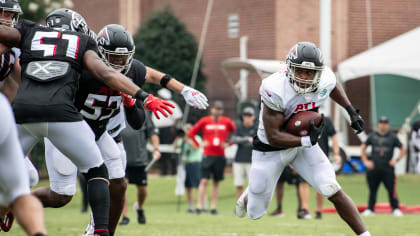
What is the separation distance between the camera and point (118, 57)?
19.7ft

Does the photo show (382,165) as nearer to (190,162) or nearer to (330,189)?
(190,162)

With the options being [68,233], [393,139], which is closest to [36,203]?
[68,233]

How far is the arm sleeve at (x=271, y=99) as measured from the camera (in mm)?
6004

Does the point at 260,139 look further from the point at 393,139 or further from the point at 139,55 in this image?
the point at 139,55

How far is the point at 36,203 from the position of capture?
418 centimetres

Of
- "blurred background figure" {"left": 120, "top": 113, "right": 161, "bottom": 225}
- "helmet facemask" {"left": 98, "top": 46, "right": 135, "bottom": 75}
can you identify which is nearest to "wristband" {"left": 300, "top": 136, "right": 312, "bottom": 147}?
"helmet facemask" {"left": 98, "top": 46, "right": 135, "bottom": 75}

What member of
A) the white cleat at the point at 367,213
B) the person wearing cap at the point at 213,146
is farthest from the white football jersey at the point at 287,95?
the person wearing cap at the point at 213,146

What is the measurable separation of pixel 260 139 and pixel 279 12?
62.1 feet

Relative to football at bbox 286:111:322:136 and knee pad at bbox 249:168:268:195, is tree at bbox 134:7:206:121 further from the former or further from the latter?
football at bbox 286:111:322:136

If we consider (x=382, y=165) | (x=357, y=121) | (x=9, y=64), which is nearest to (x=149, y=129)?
(x=382, y=165)

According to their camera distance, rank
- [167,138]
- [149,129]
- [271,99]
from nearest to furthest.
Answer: [271,99]
[149,129]
[167,138]

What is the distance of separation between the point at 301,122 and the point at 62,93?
6.21 ft

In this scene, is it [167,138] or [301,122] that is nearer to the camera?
[301,122]

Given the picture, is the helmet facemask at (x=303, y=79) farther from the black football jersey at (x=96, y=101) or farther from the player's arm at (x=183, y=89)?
the black football jersey at (x=96, y=101)
